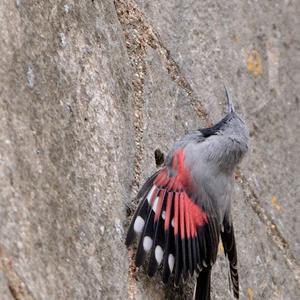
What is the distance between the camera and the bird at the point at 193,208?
2.32m

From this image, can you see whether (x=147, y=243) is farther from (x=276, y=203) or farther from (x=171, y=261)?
(x=276, y=203)

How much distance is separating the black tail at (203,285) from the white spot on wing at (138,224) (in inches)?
10.5

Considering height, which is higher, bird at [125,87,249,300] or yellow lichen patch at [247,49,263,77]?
yellow lichen patch at [247,49,263,77]

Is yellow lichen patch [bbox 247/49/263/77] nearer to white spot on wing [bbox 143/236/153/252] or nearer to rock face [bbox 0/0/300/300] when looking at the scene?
rock face [bbox 0/0/300/300]

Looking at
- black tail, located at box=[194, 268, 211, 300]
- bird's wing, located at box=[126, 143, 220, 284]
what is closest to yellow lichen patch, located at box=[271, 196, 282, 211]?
bird's wing, located at box=[126, 143, 220, 284]

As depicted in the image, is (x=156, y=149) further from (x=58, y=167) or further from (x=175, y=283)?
(x=58, y=167)

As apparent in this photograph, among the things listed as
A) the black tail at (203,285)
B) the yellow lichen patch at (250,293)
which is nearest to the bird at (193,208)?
the black tail at (203,285)

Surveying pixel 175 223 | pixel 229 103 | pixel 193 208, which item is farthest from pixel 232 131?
pixel 175 223

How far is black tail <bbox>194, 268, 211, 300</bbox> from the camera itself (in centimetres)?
242

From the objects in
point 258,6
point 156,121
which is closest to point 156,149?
point 156,121

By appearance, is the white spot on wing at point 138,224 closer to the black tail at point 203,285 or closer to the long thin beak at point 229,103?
the black tail at point 203,285

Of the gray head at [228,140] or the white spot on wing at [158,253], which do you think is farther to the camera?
the gray head at [228,140]

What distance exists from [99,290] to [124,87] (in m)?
0.69

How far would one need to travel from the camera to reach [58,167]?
2.01 metres
